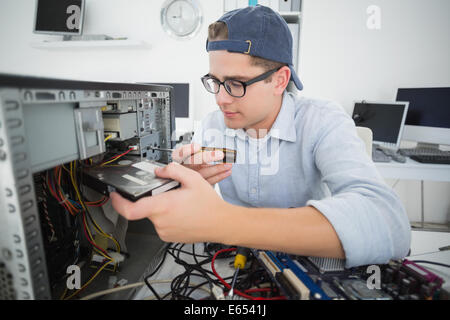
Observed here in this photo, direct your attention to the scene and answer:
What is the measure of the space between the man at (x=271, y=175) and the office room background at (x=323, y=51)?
134cm

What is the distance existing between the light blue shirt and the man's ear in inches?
2.9

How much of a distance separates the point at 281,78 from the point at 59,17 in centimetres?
270

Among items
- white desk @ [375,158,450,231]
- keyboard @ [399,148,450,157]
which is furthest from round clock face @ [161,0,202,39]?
keyboard @ [399,148,450,157]

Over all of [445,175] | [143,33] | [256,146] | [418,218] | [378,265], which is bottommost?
[418,218]

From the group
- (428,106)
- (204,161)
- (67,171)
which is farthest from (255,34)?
(428,106)

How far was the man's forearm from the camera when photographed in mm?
411

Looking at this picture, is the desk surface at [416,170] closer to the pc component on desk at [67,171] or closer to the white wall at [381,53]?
the white wall at [381,53]

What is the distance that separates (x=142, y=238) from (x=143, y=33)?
8.02ft

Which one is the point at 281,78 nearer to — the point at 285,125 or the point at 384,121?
the point at 285,125

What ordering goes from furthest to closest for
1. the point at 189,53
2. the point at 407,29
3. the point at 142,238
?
the point at 189,53 < the point at 407,29 < the point at 142,238

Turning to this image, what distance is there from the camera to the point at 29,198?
12.8 inches

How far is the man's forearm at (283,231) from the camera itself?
411mm

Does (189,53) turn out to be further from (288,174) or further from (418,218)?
(418,218)

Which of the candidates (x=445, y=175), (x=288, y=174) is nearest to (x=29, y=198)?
(x=288, y=174)
